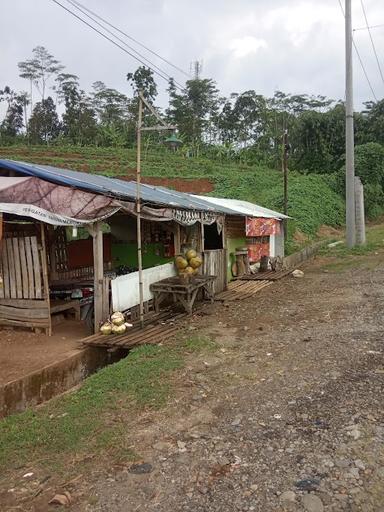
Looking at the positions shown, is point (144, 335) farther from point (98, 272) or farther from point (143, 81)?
point (143, 81)

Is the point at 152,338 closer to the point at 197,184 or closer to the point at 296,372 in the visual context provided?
the point at 296,372

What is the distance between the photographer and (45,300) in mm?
7156

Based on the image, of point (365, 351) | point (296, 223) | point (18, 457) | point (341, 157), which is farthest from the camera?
point (341, 157)

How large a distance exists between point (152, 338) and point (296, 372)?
245cm

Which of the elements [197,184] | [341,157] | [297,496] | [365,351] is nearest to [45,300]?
[365,351]

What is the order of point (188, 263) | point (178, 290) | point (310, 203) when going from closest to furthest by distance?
point (178, 290)
point (188, 263)
point (310, 203)

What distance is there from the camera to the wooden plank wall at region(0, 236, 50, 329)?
7.11m

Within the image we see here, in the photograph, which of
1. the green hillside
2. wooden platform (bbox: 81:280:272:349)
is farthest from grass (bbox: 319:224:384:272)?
wooden platform (bbox: 81:280:272:349)

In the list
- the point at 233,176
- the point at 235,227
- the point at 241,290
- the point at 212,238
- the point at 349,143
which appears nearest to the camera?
the point at 241,290

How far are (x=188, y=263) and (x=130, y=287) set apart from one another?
6.67ft

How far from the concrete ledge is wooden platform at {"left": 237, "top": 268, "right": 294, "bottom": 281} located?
278 inches

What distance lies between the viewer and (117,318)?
23.4ft

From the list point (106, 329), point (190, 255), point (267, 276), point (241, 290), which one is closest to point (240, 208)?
point (267, 276)

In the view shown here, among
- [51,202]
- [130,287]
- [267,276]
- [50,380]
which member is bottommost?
[50,380]
